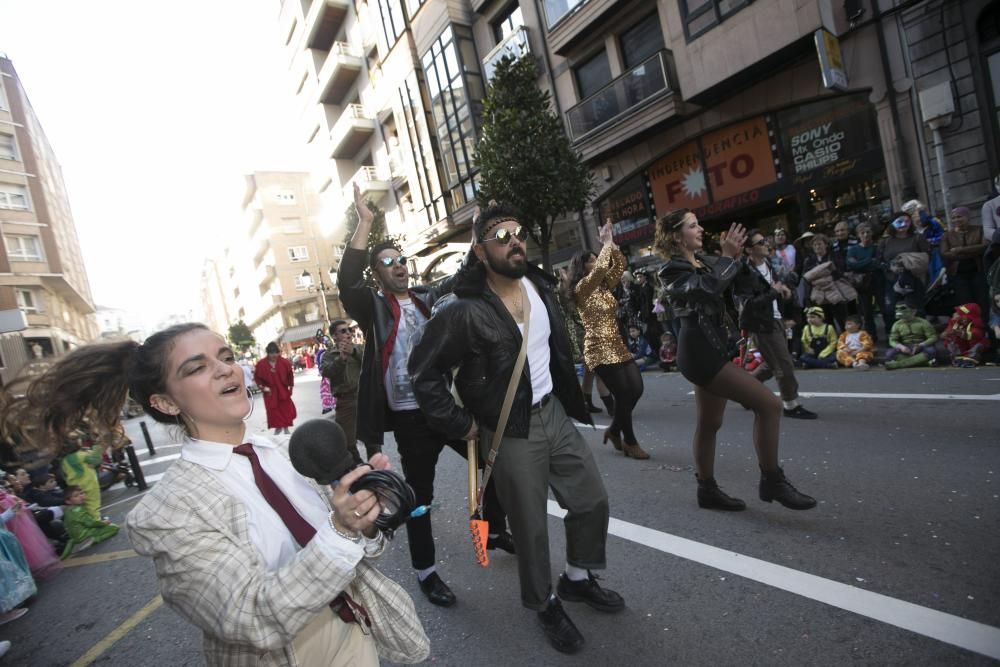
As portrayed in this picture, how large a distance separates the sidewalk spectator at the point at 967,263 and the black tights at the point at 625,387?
5.26 metres

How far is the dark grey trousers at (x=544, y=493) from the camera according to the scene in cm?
246

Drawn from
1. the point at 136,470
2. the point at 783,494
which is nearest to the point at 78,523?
the point at 136,470

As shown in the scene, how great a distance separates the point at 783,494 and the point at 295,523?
9.83ft

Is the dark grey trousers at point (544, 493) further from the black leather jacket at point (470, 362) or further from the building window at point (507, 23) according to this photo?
the building window at point (507, 23)

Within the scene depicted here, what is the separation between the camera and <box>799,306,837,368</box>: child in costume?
24.3 feet

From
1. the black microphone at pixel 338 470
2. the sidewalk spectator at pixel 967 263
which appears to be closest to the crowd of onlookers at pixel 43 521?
the black microphone at pixel 338 470

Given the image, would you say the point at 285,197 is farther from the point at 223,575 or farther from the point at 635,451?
the point at 223,575

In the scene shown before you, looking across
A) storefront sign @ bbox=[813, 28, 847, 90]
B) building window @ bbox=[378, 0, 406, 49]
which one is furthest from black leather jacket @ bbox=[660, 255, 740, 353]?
building window @ bbox=[378, 0, 406, 49]

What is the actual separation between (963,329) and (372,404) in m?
6.80

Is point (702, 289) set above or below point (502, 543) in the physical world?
above

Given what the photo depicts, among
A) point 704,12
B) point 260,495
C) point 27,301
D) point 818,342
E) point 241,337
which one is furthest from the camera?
point 241,337

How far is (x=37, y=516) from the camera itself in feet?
19.4

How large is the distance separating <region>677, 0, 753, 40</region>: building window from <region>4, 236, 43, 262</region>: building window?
38.7 m

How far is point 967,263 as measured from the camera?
7.03 metres
